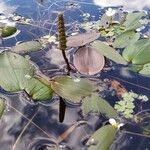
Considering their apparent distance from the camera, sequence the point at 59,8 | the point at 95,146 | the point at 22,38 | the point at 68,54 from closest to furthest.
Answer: the point at 95,146
the point at 68,54
the point at 22,38
the point at 59,8

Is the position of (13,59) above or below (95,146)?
above

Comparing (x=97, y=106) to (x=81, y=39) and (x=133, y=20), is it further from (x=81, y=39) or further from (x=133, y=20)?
(x=133, y=20)

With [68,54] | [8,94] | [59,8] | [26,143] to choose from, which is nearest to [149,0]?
[59,8]

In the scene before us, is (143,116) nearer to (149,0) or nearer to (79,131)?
(79,131)

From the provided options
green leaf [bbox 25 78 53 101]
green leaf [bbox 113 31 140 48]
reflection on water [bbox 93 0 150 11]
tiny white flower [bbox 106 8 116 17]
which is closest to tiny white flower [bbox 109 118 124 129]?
green leaf [bbox 25 78 53 101]

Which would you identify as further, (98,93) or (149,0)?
(149,0)

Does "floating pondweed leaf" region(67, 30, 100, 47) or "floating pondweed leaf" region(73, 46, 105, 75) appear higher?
"floating pondweed leaf" region(67, 30, 100, 47)

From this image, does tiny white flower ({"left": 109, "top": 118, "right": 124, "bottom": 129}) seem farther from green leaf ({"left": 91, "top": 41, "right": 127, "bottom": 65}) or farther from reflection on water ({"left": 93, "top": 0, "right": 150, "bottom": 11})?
reflection on water ({"left": 93, "top": 0, "right": 150, "bottom": 11})

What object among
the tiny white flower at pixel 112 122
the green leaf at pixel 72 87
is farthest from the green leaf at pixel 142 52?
the tiny white flower at pixel 112 122
